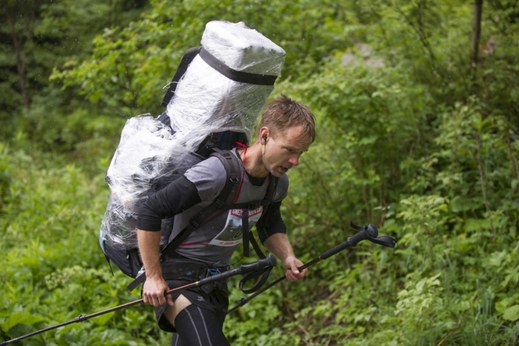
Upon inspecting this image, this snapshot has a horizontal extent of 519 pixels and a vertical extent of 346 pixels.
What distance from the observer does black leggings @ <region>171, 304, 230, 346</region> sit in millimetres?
3092

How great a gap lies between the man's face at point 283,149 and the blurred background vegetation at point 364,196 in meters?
1.72

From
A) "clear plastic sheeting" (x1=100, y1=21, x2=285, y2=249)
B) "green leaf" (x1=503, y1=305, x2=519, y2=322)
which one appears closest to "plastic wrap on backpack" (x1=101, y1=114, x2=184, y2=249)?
"clear plastic sheeting" (x1=100, y1=21, x2=285, y2=249)

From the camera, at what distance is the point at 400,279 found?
5.30 m

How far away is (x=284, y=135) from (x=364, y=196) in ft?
10.7

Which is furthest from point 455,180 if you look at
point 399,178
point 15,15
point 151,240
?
point 15,15

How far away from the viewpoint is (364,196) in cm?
614

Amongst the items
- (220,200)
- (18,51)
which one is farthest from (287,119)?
(18,51)

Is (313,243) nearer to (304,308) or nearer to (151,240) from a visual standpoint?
(304,308)

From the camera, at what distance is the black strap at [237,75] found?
3223mm

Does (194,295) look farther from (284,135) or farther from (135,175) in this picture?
(284,135)

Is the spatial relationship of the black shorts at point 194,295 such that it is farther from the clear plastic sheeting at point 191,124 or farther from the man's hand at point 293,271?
the man's hand at point 293,271

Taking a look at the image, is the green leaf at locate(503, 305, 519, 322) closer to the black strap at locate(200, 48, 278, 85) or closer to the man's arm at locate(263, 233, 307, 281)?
the man's arm at locate(263, 233, 307, 281)

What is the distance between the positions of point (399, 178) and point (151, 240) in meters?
3.96

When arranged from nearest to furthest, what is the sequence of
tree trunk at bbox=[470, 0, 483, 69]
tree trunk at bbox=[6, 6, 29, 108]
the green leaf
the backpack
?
1. the backpack
2. the green leaf
3. tree trunk at bbox=[470, 0, 483, 69]
4. tree trunk at bbox=[6, 6, 29, 108]
